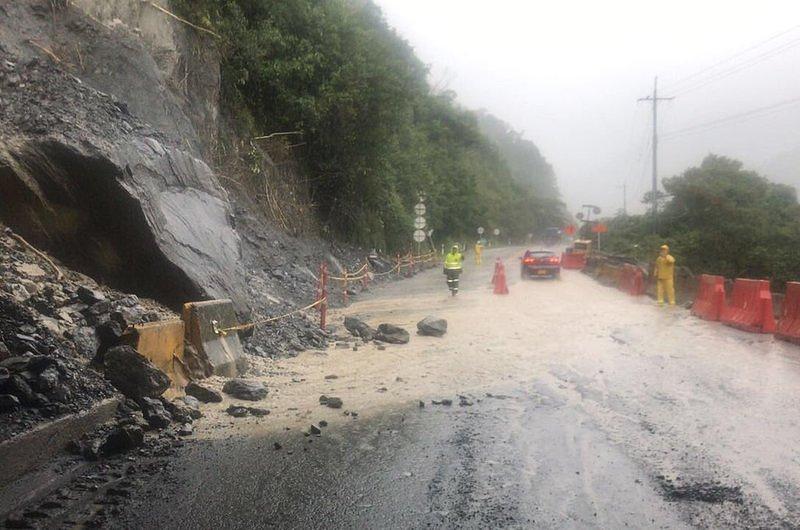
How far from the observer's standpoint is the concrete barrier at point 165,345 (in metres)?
6.84

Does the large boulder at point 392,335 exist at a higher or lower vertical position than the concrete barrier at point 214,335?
lower

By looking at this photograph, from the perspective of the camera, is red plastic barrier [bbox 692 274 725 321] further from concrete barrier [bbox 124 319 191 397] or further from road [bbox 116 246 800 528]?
concrete barrier [bbox 124 319 191 397]

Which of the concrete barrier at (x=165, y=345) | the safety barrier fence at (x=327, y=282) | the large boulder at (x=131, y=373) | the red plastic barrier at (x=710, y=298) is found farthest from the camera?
the red plastic barrier at (x=710, y=298)

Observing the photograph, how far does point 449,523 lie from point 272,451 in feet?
6.57

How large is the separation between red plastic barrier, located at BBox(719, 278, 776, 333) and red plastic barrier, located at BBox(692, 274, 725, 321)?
0.23m

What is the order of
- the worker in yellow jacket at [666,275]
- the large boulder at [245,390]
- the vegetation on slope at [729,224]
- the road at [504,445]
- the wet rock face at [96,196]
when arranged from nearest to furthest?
the road at [504,445] < the large boulder at [245,390] < the wet rock face at [96,196] < the worker in yellow jacket at [666,275] < the vegetation on slope at [729,224]

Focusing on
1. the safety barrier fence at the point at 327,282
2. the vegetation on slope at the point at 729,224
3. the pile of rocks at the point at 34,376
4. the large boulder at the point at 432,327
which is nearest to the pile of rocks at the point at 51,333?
the pile of rocks at the point at 34,376

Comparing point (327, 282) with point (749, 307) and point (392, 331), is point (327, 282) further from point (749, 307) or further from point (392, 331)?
point (749, 307)

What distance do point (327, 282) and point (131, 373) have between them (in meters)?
14.2

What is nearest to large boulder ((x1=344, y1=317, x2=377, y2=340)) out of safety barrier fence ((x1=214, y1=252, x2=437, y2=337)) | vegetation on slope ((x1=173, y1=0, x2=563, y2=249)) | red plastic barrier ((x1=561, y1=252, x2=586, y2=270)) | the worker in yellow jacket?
safety barrier fence ((x1=214, y1=252, x2=437, y2=337))

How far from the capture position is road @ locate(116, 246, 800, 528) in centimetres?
436

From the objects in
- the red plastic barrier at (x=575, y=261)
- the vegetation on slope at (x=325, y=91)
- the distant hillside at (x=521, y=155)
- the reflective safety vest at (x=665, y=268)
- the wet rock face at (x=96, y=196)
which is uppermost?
the distant hillside at (x=521, y=155)

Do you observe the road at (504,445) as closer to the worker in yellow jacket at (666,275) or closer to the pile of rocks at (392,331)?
the pile of rocks at (392,331)

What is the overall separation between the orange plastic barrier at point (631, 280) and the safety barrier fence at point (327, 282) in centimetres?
890
